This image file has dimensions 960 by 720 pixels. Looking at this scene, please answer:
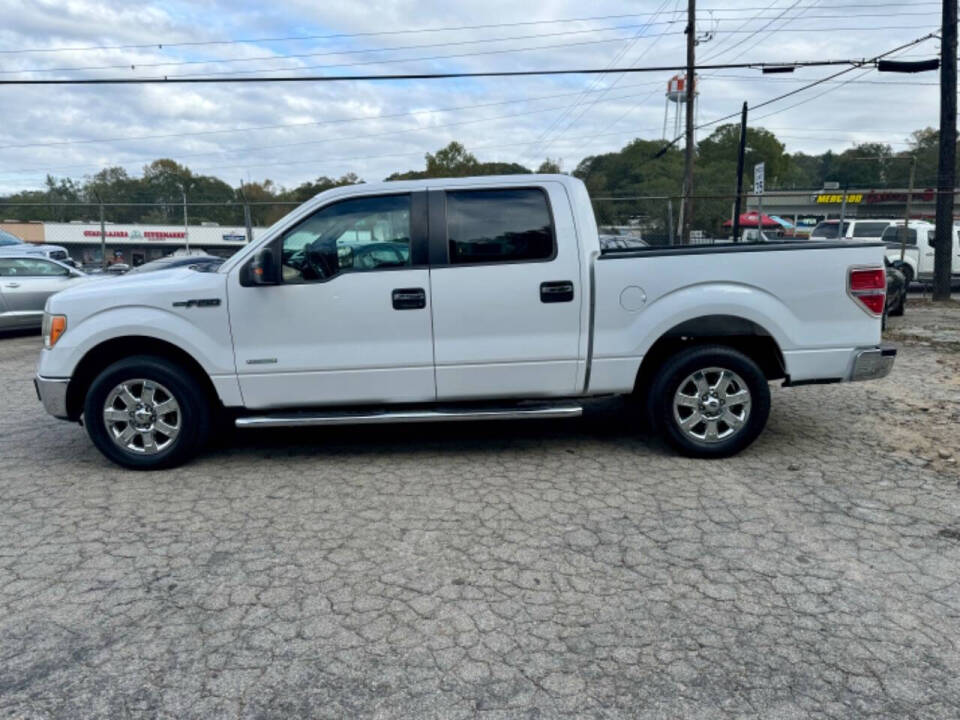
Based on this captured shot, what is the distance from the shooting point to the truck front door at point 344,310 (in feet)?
16.6

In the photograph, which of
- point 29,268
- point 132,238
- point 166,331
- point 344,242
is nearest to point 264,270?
point 344,242

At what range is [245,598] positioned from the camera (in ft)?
11.4

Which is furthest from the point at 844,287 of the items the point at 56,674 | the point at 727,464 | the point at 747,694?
the point at 56,674

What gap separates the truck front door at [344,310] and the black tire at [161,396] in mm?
367

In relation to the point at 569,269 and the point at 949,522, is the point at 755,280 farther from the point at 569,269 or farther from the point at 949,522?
the point at 949,522

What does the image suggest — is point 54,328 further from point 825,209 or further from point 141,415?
point 825,209

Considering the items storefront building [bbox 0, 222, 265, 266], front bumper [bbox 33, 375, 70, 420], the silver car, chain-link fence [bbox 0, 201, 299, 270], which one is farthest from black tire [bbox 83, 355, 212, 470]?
storefront building [bbox 0, 222, 265, 266]

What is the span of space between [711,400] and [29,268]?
1187 cm

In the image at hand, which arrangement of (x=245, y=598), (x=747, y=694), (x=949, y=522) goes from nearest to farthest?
1. (x=747, y=694)
2. (x=245, y=598)
3. (x=949, y=522)

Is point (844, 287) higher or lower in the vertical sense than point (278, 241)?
lower

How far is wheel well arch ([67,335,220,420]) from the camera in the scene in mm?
5211

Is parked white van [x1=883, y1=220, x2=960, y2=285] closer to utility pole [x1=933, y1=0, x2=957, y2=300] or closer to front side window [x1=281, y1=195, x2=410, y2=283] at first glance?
utility pole [x1=933, y1=0, x2=957, y2=300]

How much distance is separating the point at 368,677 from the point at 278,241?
125 inches

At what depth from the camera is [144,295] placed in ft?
16.8
